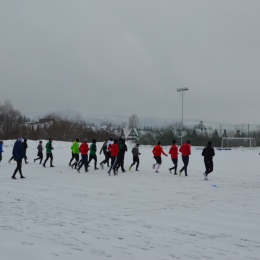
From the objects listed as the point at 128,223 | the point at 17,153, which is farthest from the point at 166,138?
the point at 128,223

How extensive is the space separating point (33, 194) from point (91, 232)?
5538 mm

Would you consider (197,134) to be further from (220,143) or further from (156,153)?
(156,153)

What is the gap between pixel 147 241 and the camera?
630cm

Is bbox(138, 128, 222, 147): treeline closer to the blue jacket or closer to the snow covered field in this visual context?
the blue jacket

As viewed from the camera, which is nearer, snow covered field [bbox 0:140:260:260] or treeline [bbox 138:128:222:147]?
snow covered field [bbox 0:140:260:260]

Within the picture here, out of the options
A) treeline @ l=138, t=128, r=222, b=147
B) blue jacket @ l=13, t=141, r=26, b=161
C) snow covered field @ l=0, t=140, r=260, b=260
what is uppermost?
treeline @ l=138, t=128, r=222, b=147

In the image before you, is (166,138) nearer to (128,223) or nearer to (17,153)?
(17,153)

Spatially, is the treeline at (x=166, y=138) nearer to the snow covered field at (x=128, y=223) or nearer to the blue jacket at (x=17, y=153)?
the blue jacket at (x=17, y=153)

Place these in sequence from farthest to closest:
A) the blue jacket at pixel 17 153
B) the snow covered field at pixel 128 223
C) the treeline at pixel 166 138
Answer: the treeline at pixel 166 138 < the blue jacket at pixel 17 153 < the snow covered field at pixel 128 223

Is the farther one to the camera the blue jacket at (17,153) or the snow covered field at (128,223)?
the blue jacket at (17,153)

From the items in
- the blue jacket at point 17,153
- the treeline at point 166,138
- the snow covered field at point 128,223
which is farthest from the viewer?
the treeline at point 166,138

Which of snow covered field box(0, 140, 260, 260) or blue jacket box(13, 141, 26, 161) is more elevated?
blue jacket box(13, 141, 26, 161)

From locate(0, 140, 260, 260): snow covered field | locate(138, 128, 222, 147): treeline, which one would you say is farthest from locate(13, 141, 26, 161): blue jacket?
locate(138, 128, 222, 147): treeline

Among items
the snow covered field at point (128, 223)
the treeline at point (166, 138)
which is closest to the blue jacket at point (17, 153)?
the snow covered field at point (128, 223)
